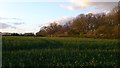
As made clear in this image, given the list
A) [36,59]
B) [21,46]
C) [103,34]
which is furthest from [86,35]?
[36,59]

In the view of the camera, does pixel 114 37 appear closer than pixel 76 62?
No

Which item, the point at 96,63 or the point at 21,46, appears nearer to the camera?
the point at 96,63

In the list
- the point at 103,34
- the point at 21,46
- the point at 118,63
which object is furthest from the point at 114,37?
the point at 118,63

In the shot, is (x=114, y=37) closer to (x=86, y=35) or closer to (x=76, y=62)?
(x=86, y=35)

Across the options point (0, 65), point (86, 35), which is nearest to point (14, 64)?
point (0, 65)

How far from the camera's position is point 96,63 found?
17281 millimetres

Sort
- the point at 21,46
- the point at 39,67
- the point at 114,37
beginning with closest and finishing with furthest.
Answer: the point at 39,67
the point at 21,46
the point at 114,37

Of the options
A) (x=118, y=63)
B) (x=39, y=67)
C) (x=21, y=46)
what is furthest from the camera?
(x=21, y=46)

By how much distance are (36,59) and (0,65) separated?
263 centimetres

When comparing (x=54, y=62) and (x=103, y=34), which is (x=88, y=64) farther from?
(x=103, y=34)

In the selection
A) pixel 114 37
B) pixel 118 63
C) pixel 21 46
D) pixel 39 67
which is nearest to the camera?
pixel 39 67

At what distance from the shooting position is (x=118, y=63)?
17891 mm

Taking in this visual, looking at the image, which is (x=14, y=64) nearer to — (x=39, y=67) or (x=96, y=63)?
(x=39, y=67)

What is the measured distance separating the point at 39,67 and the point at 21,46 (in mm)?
12815
